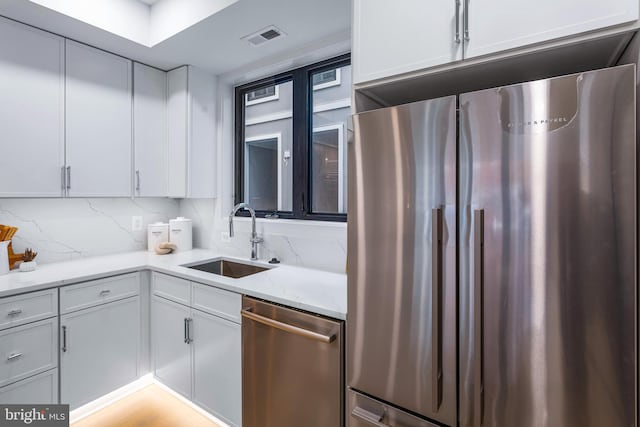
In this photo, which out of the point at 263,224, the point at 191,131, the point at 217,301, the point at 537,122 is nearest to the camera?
the point at 537,122

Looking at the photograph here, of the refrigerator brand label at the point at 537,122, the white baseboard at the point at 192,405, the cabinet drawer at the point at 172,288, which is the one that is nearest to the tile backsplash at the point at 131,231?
the cabinet drawer at the point at 172,288

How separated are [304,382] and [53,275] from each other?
1.61 m

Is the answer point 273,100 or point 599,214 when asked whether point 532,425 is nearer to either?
point 599,214

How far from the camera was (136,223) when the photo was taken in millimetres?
2715

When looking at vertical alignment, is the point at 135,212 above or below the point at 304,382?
above

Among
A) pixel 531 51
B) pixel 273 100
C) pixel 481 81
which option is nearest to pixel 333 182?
pixel 273 100

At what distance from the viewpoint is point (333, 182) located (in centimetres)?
224

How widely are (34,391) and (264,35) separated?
2381 millimetres

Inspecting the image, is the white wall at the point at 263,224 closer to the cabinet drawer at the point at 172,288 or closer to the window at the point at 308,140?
the window at the point at 308,140

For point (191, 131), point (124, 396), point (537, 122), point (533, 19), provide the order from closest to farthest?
point (537, 122) < point (533, 19) < point (124, 396) < point (191, 131)

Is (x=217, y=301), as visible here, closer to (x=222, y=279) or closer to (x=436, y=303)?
(x=222, y=279)

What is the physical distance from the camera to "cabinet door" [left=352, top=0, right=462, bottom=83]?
1.10 m

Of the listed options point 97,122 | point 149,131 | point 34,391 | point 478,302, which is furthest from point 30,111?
point 478,302

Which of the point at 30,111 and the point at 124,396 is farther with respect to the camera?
the point at 124,396
